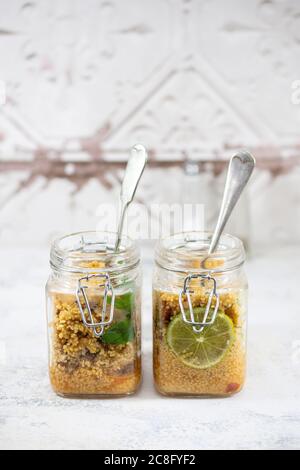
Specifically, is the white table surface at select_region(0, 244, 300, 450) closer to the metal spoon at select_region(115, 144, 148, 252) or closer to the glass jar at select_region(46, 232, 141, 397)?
the glass jar at select_region(46, 232, 141, 397)

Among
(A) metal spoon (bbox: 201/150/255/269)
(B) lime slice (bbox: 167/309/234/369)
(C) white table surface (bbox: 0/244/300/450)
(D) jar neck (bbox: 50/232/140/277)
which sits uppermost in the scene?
(A) metal spoon (bbox: 201/150/255/269)

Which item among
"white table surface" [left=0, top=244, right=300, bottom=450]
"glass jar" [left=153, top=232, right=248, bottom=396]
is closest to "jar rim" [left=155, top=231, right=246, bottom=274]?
"glass jar" [left=153, top=232, right=248, bottom=396]

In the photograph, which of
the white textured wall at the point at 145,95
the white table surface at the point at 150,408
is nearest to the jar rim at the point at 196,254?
the white table surface at the point at 150,408

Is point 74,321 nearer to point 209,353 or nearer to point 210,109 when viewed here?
point 209,353

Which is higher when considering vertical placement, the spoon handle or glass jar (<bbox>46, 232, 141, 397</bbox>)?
the spoon handle

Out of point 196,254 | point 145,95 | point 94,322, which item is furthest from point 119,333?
point 145,95

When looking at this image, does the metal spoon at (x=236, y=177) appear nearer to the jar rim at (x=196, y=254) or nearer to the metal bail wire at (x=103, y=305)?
the jar rim at (x=196, y=254)
